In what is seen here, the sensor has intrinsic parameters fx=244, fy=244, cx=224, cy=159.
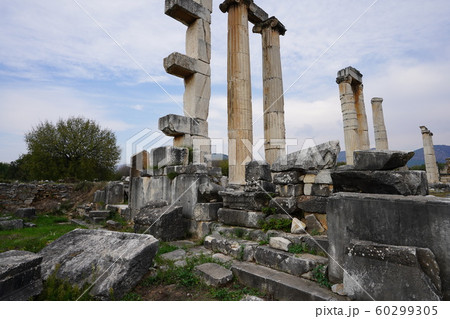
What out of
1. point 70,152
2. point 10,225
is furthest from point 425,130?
point 70,152

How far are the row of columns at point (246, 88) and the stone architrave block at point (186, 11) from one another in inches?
88.7

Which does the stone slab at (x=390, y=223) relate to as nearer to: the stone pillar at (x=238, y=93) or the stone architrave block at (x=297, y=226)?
the stone architrave block at (x=297, y=226)

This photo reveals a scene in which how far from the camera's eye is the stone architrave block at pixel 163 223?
4.72 m

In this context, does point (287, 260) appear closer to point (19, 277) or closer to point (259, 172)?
point (259, 172)

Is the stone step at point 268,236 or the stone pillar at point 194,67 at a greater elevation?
the stone pillar at point 194,67

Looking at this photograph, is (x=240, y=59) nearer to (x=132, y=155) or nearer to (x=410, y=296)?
(x=132, y=155)

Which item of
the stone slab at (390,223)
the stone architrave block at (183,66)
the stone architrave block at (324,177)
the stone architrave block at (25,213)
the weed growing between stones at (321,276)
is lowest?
the weed growing between stones at (321,276)

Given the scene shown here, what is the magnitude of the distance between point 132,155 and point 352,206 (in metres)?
6.66

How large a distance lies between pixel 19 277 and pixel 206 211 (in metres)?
3.07

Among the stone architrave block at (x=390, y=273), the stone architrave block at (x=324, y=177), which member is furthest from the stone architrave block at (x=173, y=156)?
the stone architrave block at (x=390, y=273)

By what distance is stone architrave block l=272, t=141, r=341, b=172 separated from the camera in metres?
3.40

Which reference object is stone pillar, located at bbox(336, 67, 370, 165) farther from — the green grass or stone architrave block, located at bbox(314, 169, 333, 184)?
the green grass

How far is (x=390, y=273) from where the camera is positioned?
1.90 metres

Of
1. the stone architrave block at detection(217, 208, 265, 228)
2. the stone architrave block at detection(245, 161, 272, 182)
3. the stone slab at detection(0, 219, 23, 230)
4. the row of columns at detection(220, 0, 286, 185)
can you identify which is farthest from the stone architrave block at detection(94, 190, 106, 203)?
the stone architrave block at detection(245, 161, 272, 182)
